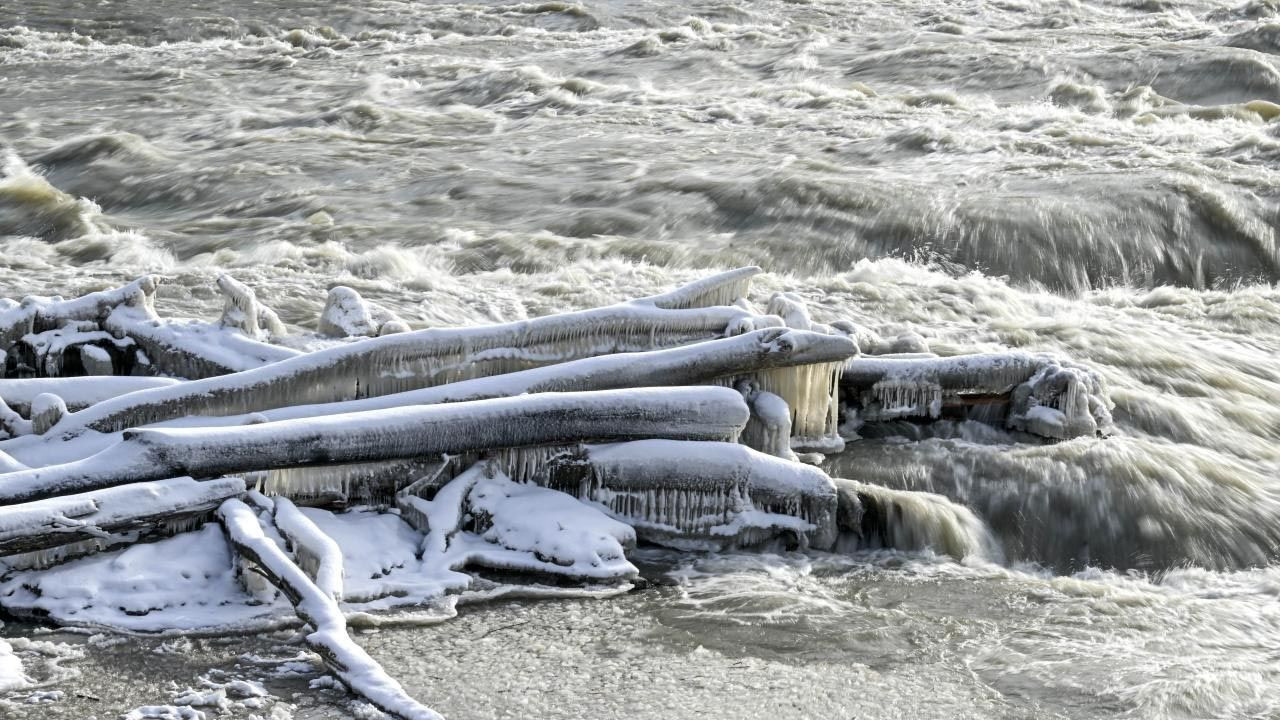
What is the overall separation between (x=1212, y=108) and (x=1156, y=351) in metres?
9.24

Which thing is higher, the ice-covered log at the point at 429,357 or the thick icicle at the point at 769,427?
the ice-covered log at the point at 429,357

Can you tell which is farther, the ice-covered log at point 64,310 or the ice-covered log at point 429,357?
the ice-covered log at point 64,310

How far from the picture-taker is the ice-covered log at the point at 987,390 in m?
6.32

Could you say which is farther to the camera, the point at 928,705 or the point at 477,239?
the point at 477,239

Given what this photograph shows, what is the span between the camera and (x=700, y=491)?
509cm

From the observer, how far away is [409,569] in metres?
4.70

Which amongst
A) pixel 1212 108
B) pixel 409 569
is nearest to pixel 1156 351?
→ pixel 409 569

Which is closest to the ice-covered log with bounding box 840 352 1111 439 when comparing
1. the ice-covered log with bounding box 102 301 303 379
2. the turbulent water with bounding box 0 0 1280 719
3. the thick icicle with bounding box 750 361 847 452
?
the turbulent water with bounding box 0 0 1280 719

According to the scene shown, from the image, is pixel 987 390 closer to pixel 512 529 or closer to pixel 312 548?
pixel 512 529

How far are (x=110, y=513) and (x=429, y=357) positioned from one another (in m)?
1.63

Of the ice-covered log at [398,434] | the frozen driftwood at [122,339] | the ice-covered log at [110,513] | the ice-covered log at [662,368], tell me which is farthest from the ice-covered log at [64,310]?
the ice-covered log at [110,513]

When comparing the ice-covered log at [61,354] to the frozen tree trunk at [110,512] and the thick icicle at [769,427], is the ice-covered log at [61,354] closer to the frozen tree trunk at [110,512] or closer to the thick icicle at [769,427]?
the frozen tree trunk at [110,512]

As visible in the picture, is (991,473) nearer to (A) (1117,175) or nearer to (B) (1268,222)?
(B) (1268,222)

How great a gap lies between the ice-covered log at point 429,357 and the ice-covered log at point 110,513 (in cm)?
71
